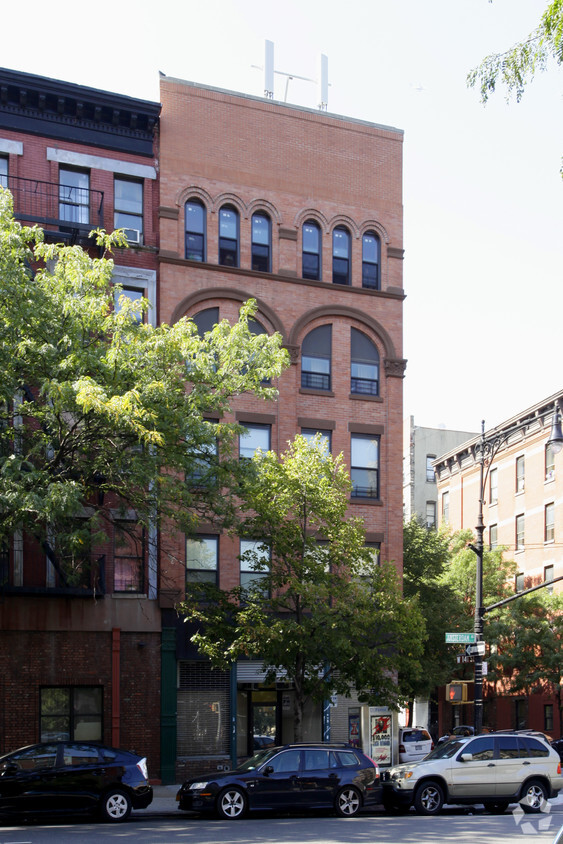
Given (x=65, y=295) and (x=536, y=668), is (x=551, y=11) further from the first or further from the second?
(x=536, y=668)

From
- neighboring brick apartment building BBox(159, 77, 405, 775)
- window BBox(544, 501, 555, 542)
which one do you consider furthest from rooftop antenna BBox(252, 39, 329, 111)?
window BBox(544, 501, 555, 542)

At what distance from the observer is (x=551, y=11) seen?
1134cm

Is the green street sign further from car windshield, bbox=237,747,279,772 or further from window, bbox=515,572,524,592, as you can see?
window, bbox=515,572,524,592

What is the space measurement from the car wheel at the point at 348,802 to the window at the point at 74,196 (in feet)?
54.6

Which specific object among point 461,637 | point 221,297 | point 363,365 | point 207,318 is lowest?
point 461,637

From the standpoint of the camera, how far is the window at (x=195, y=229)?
101ft

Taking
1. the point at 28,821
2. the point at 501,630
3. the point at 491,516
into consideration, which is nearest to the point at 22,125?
the point at 28,821

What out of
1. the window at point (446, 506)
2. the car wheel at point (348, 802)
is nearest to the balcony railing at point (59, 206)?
the car wheel at point (348, 802)

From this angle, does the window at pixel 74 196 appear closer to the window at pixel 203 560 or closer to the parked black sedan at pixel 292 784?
the window at pixel 203 560

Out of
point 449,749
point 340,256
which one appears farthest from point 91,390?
point 340,256

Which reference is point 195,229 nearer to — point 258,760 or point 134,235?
point 134,235

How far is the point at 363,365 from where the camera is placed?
32.3 meters

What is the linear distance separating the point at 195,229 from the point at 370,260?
5689mm

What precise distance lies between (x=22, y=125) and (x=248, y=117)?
6667 millimetres
